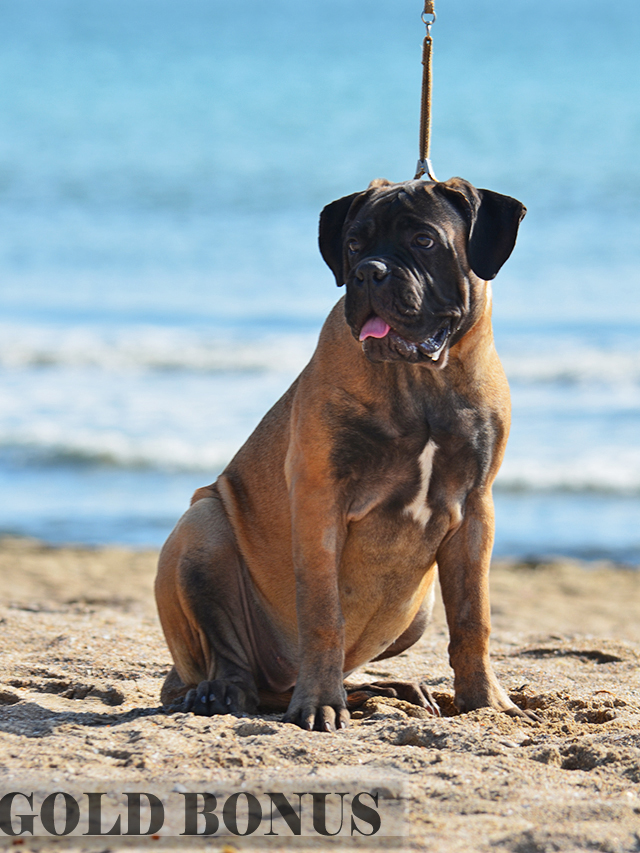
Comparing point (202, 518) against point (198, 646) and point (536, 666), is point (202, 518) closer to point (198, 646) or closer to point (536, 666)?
point (198, 646)

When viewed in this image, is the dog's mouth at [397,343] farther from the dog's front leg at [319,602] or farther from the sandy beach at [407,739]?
the sandy beach at [407,739]

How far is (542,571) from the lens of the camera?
7.20 m

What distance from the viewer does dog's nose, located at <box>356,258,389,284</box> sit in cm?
327

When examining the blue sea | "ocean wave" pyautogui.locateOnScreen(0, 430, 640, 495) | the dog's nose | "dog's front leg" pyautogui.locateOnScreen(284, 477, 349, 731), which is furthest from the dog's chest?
"ocean wave" pyautogui.locateOnScreen(0, 430, 640, 495)

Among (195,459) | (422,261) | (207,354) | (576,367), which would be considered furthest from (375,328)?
(207,354)

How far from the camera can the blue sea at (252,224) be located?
951 centimetres

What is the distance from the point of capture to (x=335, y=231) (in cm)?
375

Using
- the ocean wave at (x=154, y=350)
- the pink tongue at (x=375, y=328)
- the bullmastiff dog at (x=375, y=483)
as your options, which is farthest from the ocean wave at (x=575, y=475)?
the pink tongue at (x=375, y=328)

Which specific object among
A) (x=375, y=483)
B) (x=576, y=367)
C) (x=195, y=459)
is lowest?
(x=375, y=483)

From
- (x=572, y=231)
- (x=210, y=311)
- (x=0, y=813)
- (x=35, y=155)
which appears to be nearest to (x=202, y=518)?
(x=0, y=813)

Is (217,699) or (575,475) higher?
(575,475)

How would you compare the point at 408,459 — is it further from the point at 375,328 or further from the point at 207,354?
the point at 207,354

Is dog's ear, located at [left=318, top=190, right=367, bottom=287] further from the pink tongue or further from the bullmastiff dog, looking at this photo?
the pink tongue

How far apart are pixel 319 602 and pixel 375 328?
0.95 m
